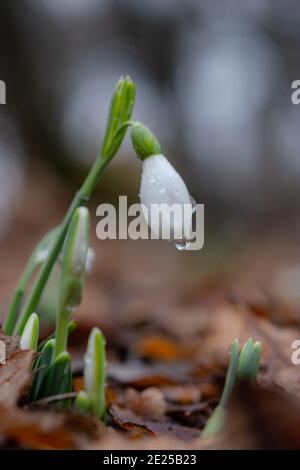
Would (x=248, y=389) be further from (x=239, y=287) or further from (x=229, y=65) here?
(x=229, y=65)

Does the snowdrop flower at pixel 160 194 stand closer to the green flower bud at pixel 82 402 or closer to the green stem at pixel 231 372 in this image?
the green stem at pixel 231 372

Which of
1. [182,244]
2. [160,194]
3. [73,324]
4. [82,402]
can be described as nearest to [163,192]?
[160,194]

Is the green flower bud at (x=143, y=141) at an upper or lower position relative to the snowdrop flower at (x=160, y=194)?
upper

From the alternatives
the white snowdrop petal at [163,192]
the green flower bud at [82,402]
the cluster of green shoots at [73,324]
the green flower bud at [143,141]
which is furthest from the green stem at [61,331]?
the green flower bud at [143,141]

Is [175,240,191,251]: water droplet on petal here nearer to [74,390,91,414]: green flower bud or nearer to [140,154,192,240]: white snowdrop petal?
[140,154,192,240]: white snowdrop petal

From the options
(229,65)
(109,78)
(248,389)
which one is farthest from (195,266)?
(248,389)

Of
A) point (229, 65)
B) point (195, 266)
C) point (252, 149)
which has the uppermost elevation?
point (229, 65)
